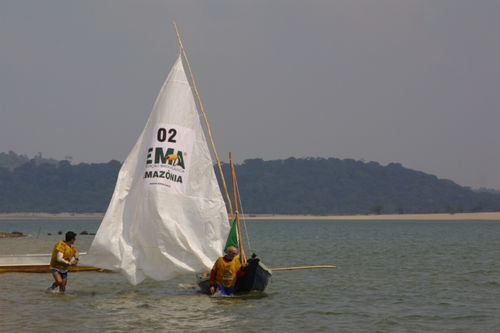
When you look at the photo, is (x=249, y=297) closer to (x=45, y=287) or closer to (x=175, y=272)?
(x=175, y=272)

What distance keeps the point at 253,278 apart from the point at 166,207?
3.02 m

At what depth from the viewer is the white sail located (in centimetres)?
1900

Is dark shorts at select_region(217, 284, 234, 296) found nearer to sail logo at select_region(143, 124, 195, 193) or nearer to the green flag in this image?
the green flag

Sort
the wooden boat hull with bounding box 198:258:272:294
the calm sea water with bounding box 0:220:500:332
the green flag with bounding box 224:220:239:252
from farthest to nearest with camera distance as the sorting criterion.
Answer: the green flag with bounding box 224:220:239:252
the wooden boat hull with bounding box 198:258:272:294
the calm sea water with bounding box 0:220:500:332

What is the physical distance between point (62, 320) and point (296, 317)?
5.65 metres

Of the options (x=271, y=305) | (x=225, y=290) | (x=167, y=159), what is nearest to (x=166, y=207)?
(x=167, y=159)

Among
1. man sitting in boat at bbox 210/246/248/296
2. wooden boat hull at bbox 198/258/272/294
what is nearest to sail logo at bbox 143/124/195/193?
man sitting in boat at bbox 210/246/248/296

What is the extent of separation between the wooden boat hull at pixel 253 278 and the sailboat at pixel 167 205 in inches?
37.8

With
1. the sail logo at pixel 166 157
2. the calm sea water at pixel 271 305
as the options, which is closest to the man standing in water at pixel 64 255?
the calm sea water at pixel 271 305

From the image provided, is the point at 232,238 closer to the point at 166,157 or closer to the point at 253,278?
the point at 253,278

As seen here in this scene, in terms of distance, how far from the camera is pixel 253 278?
1955 cm

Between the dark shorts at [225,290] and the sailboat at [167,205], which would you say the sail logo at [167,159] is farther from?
the dark shorts at [225,290]

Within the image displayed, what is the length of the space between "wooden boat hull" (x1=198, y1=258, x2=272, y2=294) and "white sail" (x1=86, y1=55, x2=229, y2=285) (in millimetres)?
977

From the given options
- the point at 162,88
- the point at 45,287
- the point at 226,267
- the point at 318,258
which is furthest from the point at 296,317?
the point at 318,258
